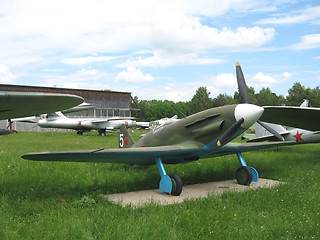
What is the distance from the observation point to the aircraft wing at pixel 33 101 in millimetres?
2449

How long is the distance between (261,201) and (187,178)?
280 centimetres

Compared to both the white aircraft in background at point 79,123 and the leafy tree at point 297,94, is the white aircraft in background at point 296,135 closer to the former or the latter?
the white aircraft in background at point 79,123

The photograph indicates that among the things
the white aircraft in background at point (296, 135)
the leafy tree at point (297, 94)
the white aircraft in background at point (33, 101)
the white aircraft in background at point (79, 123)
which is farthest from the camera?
the leafy tree at point (297, 94)

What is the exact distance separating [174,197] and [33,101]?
4.03 meters

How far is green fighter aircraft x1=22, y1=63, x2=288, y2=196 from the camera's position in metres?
5.56

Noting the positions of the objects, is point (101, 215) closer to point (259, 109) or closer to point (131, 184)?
point (131, 184)

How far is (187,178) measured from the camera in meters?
7.80

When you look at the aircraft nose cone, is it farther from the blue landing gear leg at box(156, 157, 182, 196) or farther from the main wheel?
the blue landing gear leg at box(156, 157, 182, 196)

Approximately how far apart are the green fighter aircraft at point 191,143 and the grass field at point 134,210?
85 cm

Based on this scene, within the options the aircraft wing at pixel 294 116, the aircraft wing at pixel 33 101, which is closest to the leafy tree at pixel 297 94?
the aircraft wing at pixel 294 116

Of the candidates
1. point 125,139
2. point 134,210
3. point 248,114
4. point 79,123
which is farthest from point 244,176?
point 79,123

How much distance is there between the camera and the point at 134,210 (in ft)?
14.8

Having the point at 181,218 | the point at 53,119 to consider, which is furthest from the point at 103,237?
the point at 53,119

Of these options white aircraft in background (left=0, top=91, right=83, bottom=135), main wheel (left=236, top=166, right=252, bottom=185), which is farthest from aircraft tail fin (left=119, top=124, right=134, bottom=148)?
→ white aircraft in background (left=0, top=91, right=83, bottom=135)
